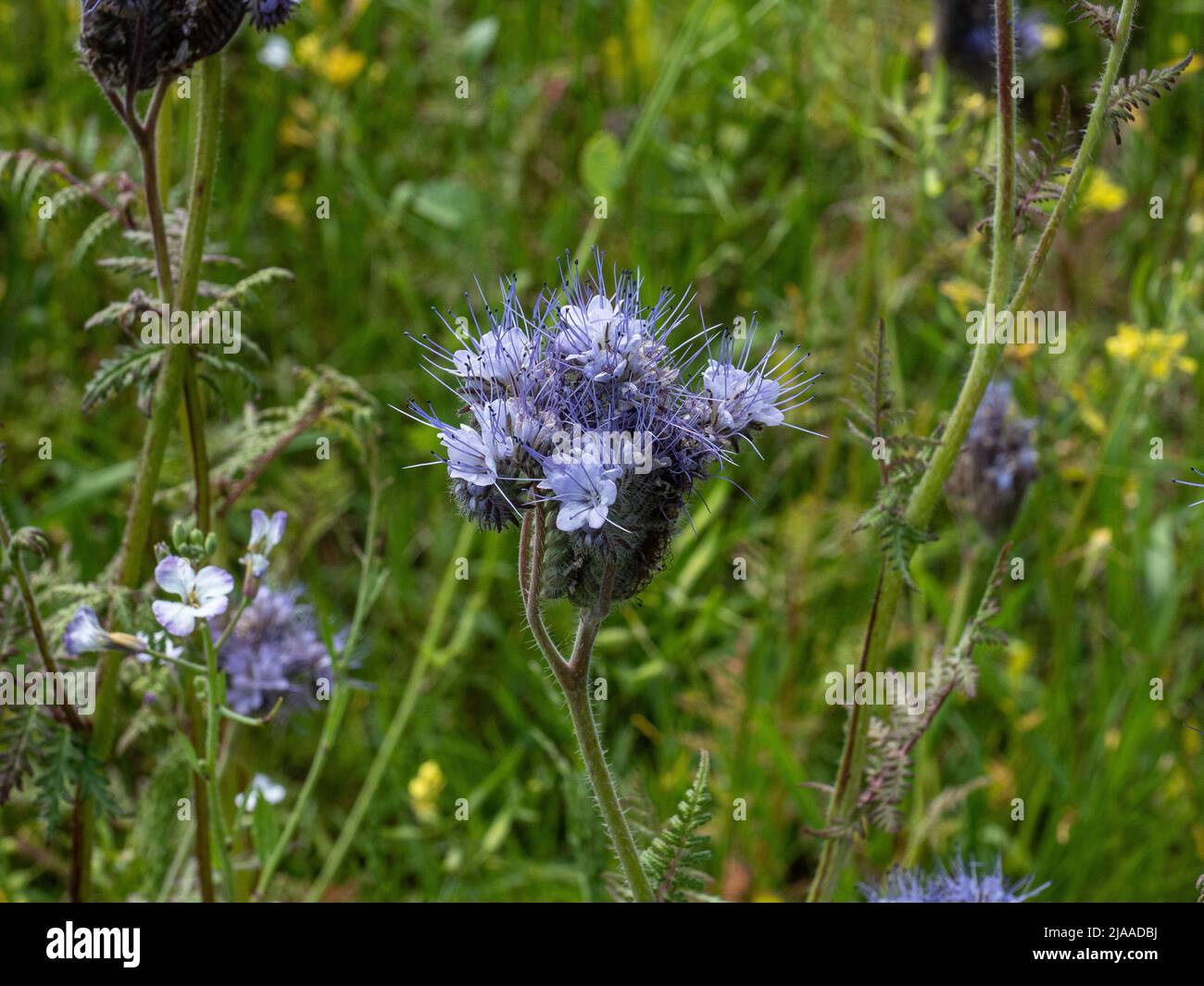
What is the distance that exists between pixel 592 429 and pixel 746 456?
215 cm

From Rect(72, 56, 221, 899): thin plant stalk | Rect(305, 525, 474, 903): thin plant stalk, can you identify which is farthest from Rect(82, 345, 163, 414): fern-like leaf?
Rect(305, 525, 474, 903): thin plant stalk

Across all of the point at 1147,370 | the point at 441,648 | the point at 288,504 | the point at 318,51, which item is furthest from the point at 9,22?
the point at 1147,370

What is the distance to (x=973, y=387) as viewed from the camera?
1.82 meters

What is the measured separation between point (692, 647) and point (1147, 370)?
1291 millimetres

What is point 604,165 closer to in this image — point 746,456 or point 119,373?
point 746,456

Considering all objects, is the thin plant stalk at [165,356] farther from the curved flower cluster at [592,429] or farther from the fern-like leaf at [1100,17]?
the fern-like leaf at [1100,17]

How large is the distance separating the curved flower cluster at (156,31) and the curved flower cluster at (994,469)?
5.57ft

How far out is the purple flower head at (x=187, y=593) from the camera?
1.75 metres

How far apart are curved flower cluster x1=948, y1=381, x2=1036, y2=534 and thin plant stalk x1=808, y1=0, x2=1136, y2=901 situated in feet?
3.15

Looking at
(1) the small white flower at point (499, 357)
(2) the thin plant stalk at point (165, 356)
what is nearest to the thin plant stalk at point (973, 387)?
(1) the small white flower at point (499, 357)

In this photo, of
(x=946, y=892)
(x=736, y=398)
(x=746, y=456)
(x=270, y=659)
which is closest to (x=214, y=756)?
(x=270, y=659)

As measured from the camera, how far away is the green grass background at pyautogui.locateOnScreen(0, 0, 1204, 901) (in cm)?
296

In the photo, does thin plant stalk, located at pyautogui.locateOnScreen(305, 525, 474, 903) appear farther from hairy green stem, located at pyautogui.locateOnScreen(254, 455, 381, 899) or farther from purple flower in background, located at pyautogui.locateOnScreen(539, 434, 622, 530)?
purple flower in background, located at pyautogui.locateOnScreen(539, 434, 622, 530)
